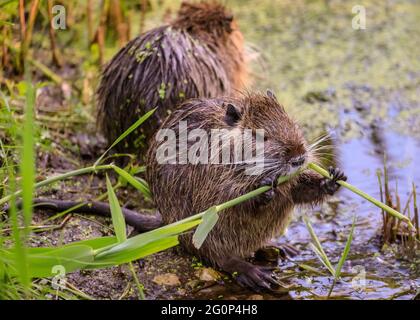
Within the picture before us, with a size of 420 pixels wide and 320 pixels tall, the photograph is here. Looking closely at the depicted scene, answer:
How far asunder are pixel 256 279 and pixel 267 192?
0.35 metres

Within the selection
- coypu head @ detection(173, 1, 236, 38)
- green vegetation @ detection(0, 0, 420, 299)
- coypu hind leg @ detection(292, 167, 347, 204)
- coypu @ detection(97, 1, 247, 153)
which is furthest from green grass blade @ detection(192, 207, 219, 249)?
coypu head @ detection(173, 1, 236, 38)

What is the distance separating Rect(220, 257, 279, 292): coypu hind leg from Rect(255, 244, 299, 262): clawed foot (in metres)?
0.17

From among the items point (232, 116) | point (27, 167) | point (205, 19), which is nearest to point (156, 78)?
point (205, 19)

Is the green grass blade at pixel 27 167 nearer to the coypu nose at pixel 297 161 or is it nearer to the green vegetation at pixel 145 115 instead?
the green vegetation at pixel 145 115

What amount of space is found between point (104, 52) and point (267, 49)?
1064 mm

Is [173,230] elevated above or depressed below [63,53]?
below

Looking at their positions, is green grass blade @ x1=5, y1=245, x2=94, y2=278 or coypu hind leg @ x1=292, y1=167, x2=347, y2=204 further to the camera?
coypu hind leg @ x1=292, y1=167, x2=347, y2=204

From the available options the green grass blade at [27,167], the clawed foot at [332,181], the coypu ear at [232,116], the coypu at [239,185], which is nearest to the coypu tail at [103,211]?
the coypu at [239,185]

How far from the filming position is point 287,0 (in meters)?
5.65

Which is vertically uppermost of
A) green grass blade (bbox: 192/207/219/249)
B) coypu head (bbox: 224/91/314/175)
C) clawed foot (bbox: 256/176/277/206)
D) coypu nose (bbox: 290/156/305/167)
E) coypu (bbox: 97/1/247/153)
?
coypu (bbox: 97/1/247/153)

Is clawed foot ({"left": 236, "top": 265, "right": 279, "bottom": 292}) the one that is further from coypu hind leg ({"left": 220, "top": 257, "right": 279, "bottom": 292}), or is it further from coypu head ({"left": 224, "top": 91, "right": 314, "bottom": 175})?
coypu head ({"left": 224, "top": 91, "right": 314, "bottom": 175})

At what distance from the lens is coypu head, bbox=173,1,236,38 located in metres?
3.81
